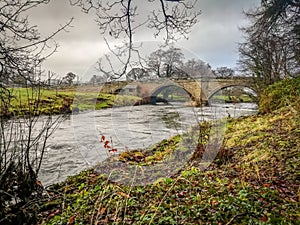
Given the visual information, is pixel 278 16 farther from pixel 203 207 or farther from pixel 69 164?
pixel 203 207

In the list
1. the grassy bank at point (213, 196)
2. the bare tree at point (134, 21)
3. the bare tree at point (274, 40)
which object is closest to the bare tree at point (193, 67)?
the bare tree at point (134, 21)

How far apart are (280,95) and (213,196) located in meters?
6.92

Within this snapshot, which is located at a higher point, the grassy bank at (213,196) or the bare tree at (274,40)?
the bare tree at (274,40)

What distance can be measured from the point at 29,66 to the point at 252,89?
1403 centimetres

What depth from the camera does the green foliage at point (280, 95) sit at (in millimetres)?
7504

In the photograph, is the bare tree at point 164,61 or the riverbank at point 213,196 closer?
the riverbank at point 213,196

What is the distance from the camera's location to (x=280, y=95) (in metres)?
8.50

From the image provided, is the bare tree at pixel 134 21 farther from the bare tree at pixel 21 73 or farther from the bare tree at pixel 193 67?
the bare tree at pixel 193 67

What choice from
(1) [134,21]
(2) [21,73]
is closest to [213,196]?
(1) [134,21]

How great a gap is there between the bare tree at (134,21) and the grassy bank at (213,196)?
1.71m

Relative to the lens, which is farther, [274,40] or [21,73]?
[274,40]

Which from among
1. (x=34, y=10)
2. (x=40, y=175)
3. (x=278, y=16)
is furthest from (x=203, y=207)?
(x=278, y=16)

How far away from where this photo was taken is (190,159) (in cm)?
513

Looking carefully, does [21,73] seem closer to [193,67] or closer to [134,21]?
[134,21]
